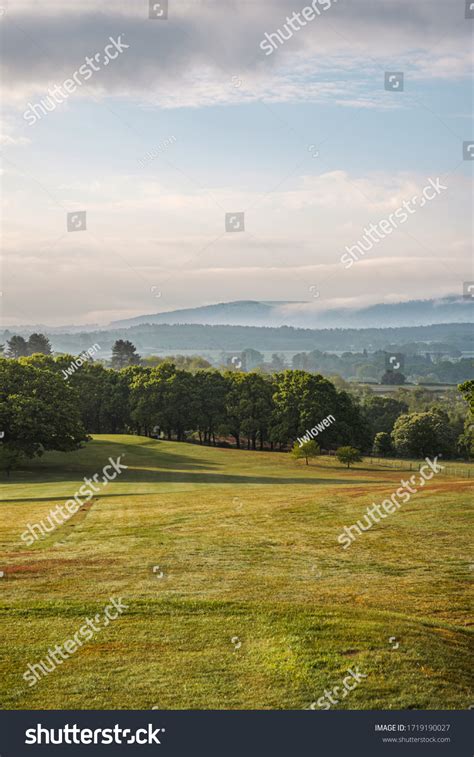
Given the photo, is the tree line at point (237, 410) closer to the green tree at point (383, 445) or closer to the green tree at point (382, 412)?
the green tree at point (383, 445)

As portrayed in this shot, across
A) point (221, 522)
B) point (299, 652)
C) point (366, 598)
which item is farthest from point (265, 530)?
point (299, 652)

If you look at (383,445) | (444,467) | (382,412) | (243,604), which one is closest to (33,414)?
(243,604)

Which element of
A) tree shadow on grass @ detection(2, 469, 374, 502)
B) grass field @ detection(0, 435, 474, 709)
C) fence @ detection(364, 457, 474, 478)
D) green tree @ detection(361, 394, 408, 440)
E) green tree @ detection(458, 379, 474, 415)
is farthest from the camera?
green tree @ detection(361, 394, 408, 440)

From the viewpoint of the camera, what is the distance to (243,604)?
1758 cm

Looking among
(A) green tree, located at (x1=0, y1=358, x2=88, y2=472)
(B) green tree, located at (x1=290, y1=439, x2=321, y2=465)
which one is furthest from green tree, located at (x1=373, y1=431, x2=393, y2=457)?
(A) green tree, located at (x1=0, y1=358, x2=88, y2=472)

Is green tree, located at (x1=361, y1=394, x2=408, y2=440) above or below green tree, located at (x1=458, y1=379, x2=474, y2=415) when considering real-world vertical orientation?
below

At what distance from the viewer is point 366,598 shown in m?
18.5

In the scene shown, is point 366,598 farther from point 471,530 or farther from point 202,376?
point 202,376

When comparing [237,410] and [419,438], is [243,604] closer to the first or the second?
[237,410]

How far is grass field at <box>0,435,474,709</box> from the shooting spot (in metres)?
13.5

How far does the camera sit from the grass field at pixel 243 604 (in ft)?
44.2

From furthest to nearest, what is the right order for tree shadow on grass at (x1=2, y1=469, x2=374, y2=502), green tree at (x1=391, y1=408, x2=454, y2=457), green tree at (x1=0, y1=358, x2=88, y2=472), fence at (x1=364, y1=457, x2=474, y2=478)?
1. green tree at (x1=391, y1=408, x2=454, y2=457)
2. fence at (x1=364, y1=457, x2=474, y2=478)
3. green tree at (x1=0, y1=358, x2=88, y2=472)
4. tree shadow on grass at (x1=2, y1=469, x2=374, y2=502)

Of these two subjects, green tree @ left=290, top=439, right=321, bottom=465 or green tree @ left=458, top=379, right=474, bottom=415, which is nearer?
green tree @ left=458, top=379, right=474, bottom=415

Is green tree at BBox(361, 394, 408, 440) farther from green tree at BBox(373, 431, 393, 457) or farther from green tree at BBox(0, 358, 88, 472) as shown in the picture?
green tree at BBox(0, 358, 88, 472)
